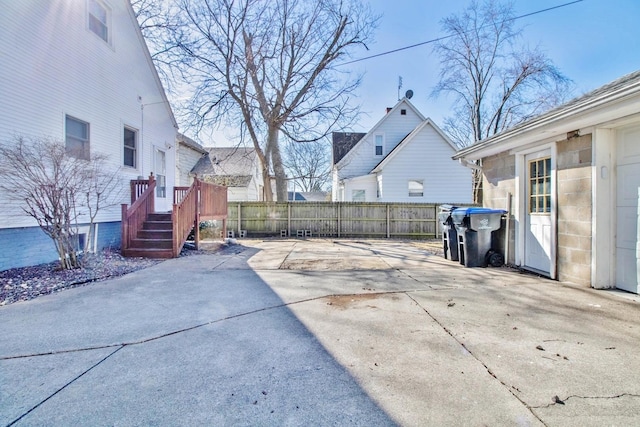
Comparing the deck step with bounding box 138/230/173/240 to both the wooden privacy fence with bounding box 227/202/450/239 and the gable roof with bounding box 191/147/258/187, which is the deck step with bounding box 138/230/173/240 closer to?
the wooden privacy fence with bounding box 227/202/450/239

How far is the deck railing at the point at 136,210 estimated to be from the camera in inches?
301

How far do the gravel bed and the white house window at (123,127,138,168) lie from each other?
3335 mm

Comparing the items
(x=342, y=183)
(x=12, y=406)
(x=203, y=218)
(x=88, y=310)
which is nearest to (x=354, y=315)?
(x=12, y=406)

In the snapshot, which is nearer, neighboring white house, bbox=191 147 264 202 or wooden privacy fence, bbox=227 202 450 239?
wooden privacy fence, bbox=227 202 450 239

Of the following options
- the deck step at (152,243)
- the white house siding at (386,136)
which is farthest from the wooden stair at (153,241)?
the white house siding at (386,136)

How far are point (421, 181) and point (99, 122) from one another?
13.5 metres

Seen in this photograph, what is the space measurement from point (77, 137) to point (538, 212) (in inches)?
396

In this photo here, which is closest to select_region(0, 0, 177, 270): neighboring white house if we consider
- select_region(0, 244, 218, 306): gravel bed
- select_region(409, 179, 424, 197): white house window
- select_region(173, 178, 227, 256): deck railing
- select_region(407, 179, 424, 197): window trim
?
select_region(0, 244, 218, 306): gravel bed

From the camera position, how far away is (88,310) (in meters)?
3.84

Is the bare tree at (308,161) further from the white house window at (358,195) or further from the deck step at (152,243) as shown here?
the deck step at (152,243)

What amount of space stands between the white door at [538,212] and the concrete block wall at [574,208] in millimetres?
312

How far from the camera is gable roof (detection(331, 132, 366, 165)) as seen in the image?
63.5 feet

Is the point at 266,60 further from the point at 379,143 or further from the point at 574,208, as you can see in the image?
the point at 574,208

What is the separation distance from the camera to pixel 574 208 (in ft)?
15.8
